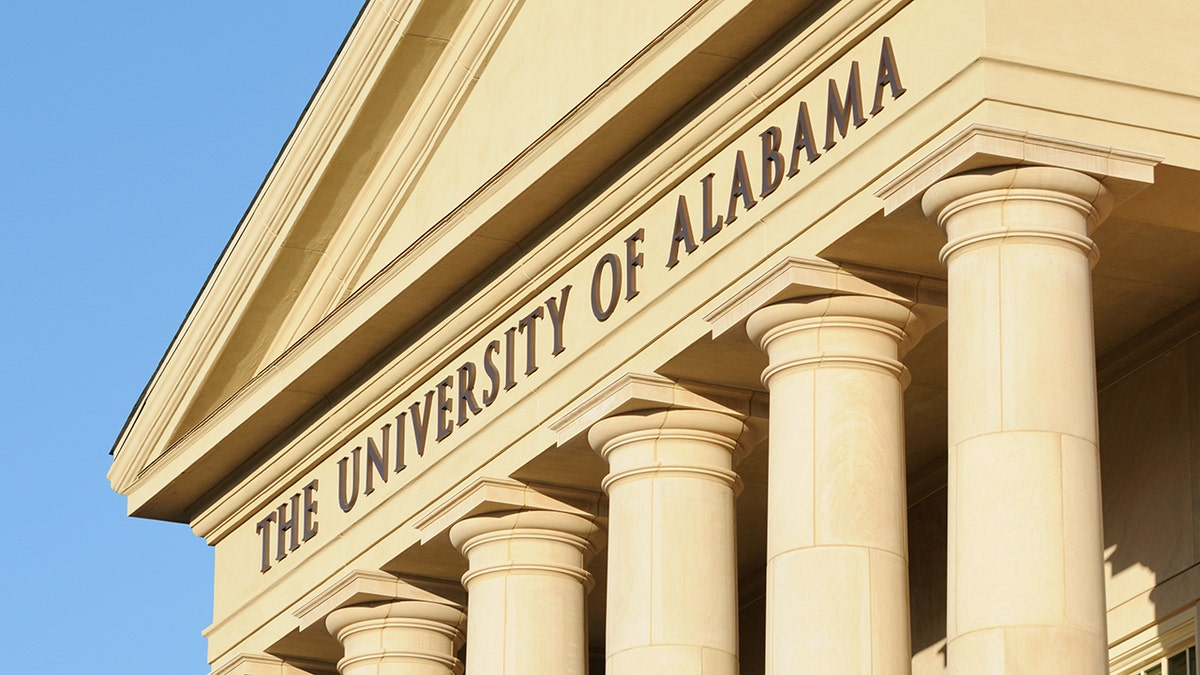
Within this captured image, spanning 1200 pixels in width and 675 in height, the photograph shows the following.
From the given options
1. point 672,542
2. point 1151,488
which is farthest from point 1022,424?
point 1151,488

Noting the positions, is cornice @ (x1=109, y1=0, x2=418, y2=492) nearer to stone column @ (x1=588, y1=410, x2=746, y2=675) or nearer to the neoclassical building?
the neoclassical building

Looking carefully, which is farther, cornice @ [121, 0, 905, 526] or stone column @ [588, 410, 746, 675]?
stone column @ [588, 410, 746, 675]

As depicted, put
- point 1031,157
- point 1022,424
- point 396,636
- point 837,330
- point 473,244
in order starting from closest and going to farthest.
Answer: point 1022,424
point 1031,157
point 837,330
point 473,244
point 396,636

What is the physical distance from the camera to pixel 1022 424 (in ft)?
124

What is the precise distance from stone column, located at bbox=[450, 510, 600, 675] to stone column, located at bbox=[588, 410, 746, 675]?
12.8 feet

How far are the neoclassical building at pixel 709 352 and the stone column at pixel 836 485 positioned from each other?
0.06m

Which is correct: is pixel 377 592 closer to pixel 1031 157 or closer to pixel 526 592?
pixel 526 592

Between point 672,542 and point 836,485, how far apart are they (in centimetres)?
496

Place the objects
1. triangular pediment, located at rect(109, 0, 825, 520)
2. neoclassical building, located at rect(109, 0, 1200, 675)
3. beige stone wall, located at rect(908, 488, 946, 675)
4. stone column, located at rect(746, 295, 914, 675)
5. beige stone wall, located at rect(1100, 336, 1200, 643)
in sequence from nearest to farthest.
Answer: neoclassical building, located at rect(109, 0, 1200, 675), stone column, located at rect(746, 295, 914, 675), beige stone wall, located at rect(1100, 336, 1200, 643), triangular pediment, located at rect(109, 0, 825, 520), beige stone wall, located at rect(908, 488, 946, 675)

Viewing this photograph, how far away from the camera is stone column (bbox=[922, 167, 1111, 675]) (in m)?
36.8

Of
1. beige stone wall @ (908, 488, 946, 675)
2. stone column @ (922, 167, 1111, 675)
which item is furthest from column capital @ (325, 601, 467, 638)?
stone column @ (922, 167, 1111, 675)

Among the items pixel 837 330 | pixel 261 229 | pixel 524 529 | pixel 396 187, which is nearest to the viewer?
pixel 837 330

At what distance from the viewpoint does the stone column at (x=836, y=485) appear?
4112 centimetres

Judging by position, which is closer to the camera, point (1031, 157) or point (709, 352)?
point (1031, 157)
